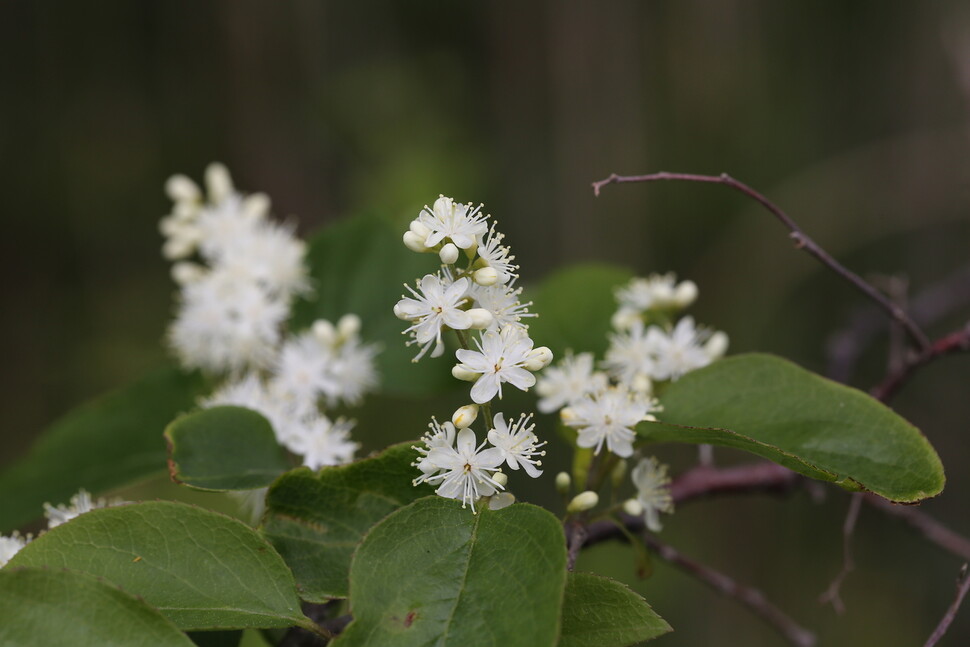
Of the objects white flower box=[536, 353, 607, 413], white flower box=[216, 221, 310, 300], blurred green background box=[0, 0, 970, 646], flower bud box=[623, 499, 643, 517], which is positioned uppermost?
blurred green background box=[0, 0, 970, 646]

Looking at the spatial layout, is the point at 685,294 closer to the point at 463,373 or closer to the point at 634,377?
the point at 634,377

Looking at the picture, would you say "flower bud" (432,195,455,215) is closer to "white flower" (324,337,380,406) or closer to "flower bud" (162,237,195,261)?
"white flower" (324,337,380,406)

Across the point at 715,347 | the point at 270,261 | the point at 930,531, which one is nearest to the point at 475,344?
the point at 715,347

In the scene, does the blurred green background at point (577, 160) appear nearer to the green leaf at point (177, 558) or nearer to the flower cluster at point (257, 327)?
the flower cluster at point (257, 327)

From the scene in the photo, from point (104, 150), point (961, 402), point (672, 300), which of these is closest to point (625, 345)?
point (672, 300)

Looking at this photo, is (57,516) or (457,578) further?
(57,516)

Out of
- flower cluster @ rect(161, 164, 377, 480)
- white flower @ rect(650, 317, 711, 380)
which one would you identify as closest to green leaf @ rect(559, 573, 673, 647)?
white flower @ rect(650, 317, 711, 380)

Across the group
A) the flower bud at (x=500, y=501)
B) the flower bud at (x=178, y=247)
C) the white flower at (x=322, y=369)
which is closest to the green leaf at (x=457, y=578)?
the flower bud at (x=500, y=501)
